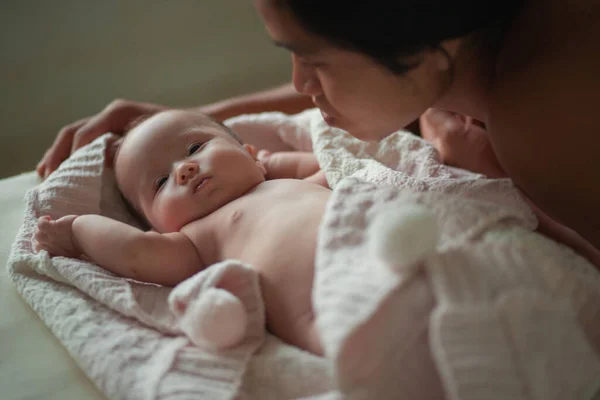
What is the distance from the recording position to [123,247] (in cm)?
78

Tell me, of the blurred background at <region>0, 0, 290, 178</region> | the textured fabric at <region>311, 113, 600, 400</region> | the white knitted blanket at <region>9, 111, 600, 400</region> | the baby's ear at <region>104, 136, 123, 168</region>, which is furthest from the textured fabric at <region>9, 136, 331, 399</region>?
the blurred background at <region>0, 0, 290, 178</region>

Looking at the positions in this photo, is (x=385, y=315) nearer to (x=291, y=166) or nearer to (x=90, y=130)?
(x=291, y=166)

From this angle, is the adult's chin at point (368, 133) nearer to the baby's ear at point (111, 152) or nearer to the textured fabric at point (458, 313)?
the textured fabric at point (458, 313)

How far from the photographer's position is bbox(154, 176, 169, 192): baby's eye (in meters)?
0.91

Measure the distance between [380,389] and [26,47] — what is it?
1.27 meters

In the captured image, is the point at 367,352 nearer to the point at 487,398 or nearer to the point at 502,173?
the point at 487,398

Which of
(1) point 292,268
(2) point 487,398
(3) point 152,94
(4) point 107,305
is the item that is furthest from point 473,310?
(3) point 152,94

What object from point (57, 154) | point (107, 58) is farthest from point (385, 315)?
point (107, 58)

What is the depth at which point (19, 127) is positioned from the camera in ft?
4.83

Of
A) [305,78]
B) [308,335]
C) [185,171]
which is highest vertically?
[305,78]

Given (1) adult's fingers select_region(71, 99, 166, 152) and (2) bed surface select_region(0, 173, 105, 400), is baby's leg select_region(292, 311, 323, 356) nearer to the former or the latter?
(2) bed surface select_region(0, 173, 105, 400)

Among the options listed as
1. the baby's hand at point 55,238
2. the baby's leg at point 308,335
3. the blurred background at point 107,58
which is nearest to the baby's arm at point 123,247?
the baby's hand at point 55,238

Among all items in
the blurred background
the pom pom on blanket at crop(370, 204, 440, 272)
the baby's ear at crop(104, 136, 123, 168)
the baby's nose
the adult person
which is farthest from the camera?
the blurred background

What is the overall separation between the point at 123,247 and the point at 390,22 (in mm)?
456
